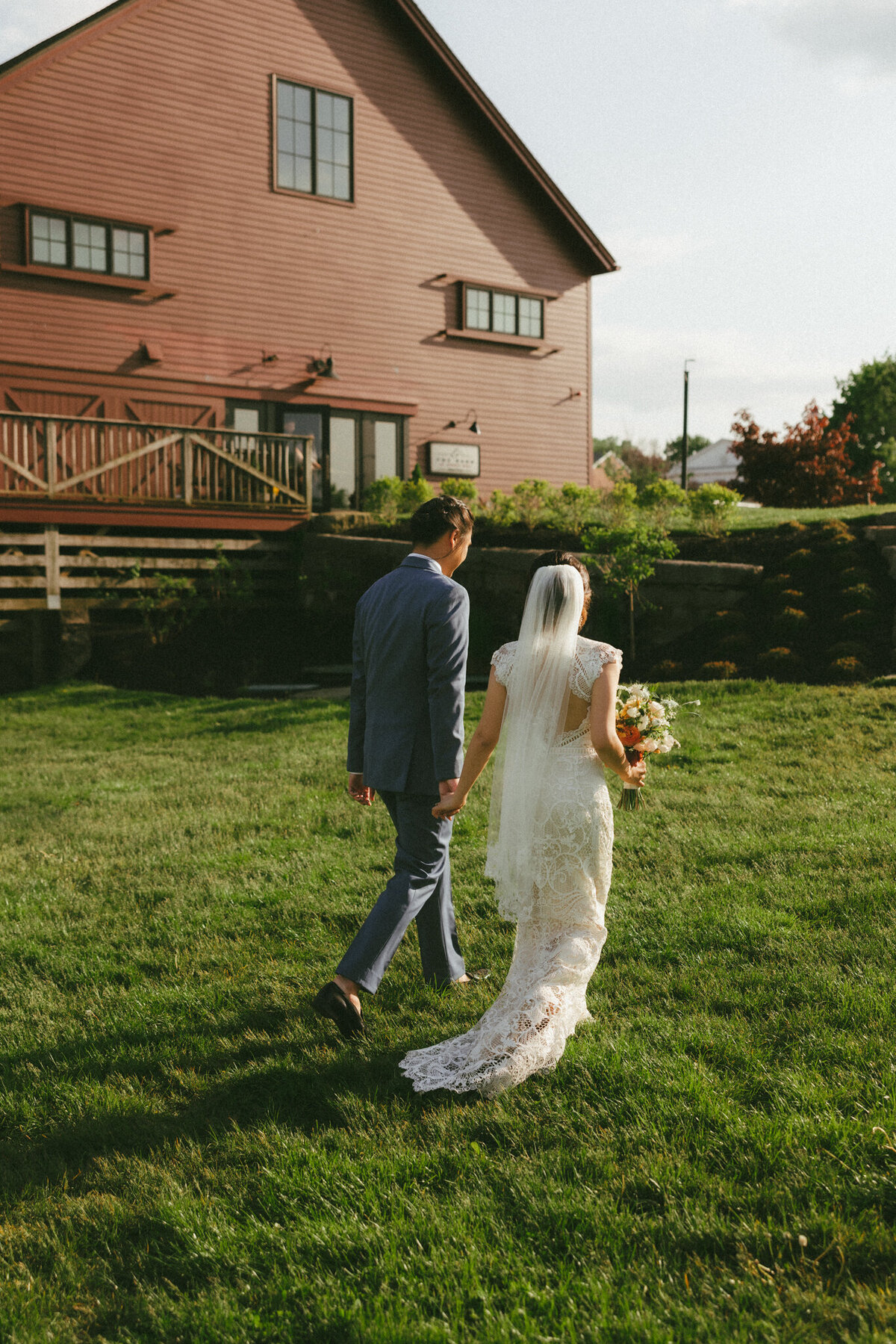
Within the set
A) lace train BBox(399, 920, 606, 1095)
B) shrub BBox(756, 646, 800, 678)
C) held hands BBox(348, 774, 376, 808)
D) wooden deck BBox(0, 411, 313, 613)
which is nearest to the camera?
lace train BBox(399, 920, 606, 1095)

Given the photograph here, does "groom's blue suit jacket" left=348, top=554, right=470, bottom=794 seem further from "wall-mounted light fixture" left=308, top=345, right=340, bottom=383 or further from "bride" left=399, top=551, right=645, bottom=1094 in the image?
"wall-mounted light fixture" left=308, top=345, right=340, bottom=383

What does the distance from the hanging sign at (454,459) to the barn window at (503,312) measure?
2582 millimetres

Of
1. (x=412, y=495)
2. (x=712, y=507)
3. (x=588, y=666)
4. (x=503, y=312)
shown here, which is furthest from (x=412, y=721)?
(x=503, y=312)

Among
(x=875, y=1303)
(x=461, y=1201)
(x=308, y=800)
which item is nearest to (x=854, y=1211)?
(x=875, y=1303)

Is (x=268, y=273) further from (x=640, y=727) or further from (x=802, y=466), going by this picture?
(x=640, y=727)

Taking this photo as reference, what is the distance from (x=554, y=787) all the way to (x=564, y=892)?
0.40 m

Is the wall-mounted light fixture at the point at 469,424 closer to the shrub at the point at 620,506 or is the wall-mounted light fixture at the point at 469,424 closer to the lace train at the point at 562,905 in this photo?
the shrub at the point at 620,506

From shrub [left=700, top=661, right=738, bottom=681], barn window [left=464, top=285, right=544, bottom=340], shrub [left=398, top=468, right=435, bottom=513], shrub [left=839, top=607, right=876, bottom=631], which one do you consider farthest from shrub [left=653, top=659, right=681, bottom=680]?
barn window [left=464, top=285, right=544, bottom=340]

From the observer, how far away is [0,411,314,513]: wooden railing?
14.8 metres

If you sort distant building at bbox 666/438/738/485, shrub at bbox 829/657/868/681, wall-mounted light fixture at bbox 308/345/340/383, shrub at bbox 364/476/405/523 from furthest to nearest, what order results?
distant building at bbox 666/438/738/485 → wall-mounted light fixture at bbox 308/345/340/383 → shrub at bbox 364/476/405/523 → shrub at bbox 829/657/868/681

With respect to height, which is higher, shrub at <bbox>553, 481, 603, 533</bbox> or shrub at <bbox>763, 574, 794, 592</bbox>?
shrub at <bbox>553, 481, 603, 533</bbox>

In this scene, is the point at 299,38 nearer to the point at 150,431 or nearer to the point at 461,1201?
the point at 150,431

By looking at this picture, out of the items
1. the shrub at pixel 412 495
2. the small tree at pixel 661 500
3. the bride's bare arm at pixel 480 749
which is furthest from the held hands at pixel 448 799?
the shrub at pixel 412 495

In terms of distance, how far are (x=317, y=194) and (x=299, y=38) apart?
286 cm
